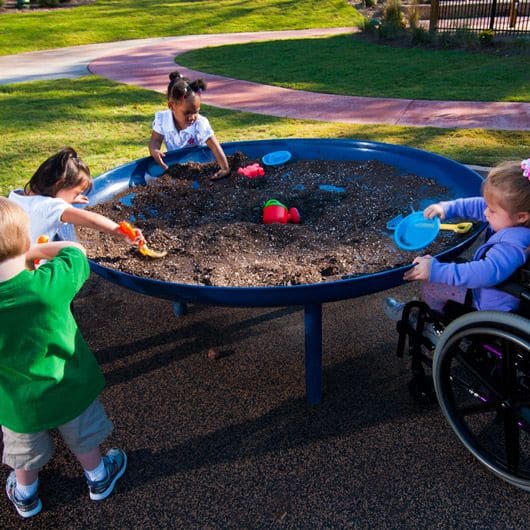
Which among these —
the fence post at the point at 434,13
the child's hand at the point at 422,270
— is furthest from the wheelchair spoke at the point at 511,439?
the fence post at the point at 434,13

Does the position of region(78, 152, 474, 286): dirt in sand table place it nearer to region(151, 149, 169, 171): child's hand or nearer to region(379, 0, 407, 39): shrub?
region(151, 149, 169, 171): child's hand

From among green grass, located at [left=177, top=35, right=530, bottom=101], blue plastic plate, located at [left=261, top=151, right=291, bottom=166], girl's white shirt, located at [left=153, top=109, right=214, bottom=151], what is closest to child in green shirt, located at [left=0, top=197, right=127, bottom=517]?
girl's white shirt, located at [left=153, top=109, right=214, bottom=151]

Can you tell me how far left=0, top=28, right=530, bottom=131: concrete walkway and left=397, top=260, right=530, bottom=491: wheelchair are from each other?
450 centimetres

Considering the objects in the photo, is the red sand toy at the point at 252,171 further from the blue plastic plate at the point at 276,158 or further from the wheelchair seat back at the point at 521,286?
the wheelchair seat back at the point at 521,286

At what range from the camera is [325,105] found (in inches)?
292

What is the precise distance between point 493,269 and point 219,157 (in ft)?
7.43

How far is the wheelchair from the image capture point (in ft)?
5.51

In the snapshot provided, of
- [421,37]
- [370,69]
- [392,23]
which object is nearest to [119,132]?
[370,69]

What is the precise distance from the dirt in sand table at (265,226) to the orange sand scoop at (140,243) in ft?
0.10

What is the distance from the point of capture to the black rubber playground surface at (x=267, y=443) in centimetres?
184

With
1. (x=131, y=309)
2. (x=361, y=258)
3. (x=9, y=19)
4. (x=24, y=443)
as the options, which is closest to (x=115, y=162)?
(x=131, y=309)

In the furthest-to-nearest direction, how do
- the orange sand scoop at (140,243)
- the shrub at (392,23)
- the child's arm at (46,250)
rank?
1. the shrub at (392,23)
2. the orange sand scoop at (140,243)
3. the child's arm at (46,250)

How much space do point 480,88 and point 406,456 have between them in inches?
274

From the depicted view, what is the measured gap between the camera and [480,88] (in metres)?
7.79
